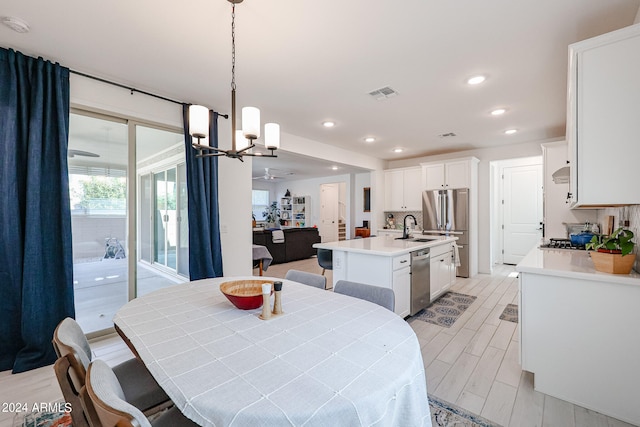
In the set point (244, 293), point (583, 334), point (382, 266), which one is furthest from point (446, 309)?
point (244, 293)

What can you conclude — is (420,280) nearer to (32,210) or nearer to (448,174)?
(448,174)

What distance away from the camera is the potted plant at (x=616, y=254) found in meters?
1.70

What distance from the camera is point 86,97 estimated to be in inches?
103

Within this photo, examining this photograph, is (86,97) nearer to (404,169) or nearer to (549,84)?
(549,84)

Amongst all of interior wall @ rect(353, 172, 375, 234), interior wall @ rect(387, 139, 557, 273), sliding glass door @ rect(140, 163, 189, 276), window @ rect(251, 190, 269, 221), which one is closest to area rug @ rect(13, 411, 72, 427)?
sliding glass door @ rect(140, 163, 189, 276)

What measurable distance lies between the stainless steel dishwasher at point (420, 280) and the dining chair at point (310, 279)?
1469 millimetres

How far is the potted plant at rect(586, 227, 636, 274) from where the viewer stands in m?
1.70

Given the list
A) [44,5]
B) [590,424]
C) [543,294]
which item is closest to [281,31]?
[44,5]

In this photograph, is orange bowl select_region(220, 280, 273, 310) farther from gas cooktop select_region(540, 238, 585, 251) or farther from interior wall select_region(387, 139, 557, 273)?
interior wall select_region(387, 139, 557, 273)

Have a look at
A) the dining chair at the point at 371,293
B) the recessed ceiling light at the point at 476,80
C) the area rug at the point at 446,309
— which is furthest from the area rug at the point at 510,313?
the recessed ceiling light at the point at 476,80

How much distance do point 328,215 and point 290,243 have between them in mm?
3424

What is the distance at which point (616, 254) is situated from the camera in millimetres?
1730

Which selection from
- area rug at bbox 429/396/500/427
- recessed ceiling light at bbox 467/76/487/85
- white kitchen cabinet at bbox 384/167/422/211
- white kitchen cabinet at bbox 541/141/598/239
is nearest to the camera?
area rug at bbox 429/396/500/427

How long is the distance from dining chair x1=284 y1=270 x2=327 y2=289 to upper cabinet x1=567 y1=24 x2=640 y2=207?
178 centimetres
